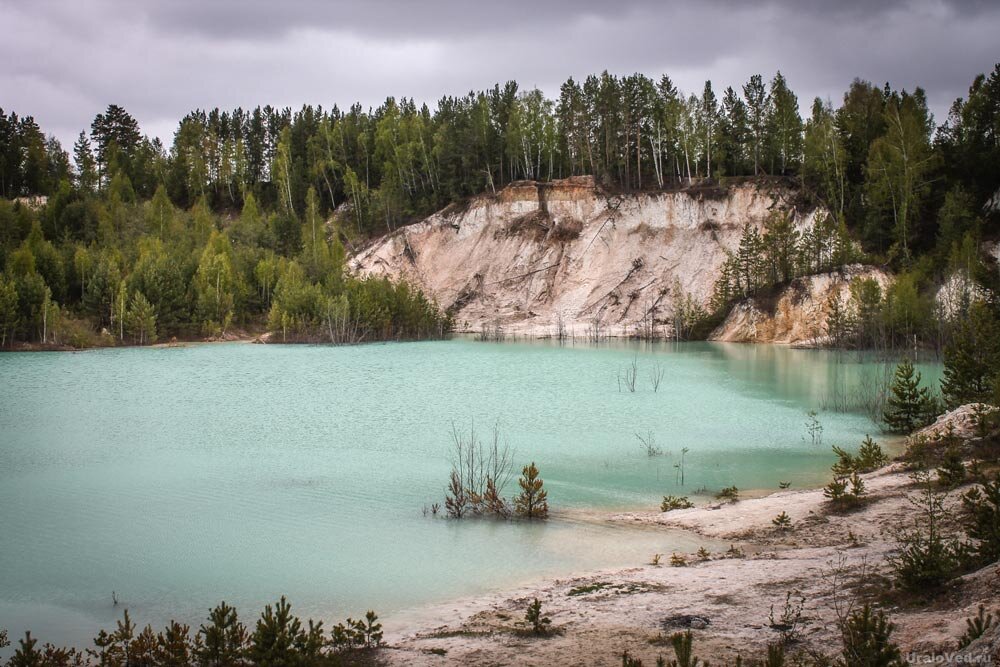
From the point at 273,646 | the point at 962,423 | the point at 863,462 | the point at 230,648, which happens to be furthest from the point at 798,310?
the point at 273,646

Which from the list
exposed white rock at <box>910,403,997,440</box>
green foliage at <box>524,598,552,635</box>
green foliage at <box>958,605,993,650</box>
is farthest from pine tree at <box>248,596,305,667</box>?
exposed white rock at <box>910,403,997,440</box>

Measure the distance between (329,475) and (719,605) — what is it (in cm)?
1092

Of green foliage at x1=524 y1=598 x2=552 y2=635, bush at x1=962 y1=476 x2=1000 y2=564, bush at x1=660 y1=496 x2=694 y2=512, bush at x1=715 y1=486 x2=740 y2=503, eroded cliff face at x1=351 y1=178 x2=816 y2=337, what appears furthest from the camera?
eroded cliff face at x1=351 y1=178 x2=816 y2=337

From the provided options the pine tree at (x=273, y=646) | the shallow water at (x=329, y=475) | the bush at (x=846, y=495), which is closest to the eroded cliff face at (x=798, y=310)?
the shallow water at (x=329, y=475)

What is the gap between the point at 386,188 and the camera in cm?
9038

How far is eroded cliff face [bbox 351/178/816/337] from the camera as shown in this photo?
73562 millimetres

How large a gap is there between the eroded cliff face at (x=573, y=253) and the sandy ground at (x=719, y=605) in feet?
196

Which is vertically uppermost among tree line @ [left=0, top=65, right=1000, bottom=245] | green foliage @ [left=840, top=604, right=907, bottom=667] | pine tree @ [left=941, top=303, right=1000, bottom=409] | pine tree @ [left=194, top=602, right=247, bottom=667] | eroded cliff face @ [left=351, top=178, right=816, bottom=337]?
tree line @ [left=0, top=65, right=1000, bottom=245]

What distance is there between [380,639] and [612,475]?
31.8ft

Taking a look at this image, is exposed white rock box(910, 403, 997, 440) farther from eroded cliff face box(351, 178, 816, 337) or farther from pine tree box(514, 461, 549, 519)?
eroded cliff face box(351, 178, 816, 337)

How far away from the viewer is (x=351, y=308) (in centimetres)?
7156

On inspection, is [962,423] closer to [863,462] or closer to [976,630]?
[863,462]

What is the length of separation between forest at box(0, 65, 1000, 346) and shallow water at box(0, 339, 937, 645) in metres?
28.4

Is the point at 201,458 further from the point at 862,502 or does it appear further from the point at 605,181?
the point at 605,181
